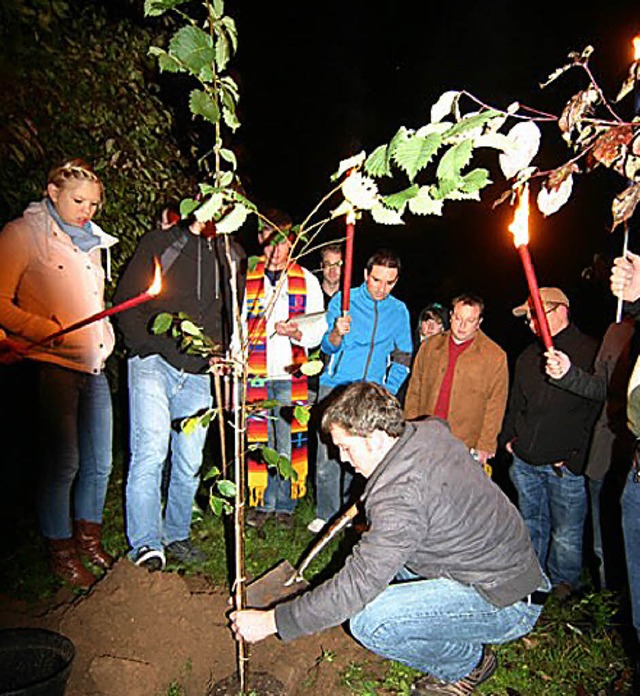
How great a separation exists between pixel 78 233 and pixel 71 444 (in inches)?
45.4

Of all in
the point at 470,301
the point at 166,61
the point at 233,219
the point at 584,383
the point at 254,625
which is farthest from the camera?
Result: the point at 470,301

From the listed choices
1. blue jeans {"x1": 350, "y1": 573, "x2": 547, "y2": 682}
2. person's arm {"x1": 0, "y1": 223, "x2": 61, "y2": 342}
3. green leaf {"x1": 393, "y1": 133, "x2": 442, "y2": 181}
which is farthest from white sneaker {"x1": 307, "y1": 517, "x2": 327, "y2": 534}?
green leaf {"x1": 393, "y1": 133, "x2": 442, "y2": 181}

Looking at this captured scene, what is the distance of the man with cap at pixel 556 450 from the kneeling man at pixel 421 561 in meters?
1.02

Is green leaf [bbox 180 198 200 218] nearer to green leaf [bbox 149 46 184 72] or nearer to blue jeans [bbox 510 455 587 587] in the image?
green leaf [bbox 149 46 184 72]

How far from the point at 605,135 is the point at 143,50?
15.7ft

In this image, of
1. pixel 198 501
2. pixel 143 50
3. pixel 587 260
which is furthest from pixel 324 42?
pixel 198 501

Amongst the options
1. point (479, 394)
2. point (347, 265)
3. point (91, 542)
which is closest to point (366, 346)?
point (479, 394)

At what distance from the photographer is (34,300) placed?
10.4 ft

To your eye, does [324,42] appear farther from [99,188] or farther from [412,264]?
[99,188]

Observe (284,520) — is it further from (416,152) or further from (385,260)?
(416,152)

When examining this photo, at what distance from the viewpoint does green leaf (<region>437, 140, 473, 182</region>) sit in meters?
1.51

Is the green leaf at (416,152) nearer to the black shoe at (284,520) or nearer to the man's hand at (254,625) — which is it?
the man's hand at (254,625)

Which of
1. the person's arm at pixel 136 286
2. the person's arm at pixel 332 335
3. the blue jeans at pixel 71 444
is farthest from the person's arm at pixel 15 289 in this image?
the person's arm at pixel 332 335

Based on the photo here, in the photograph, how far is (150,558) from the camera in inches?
143
